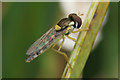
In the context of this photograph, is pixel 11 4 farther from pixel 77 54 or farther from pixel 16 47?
pixel 77 54

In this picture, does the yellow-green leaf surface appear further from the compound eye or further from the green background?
the green background

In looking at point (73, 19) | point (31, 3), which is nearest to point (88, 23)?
point (73, 19)

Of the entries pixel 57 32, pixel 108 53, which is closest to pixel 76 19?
pixel 57 32

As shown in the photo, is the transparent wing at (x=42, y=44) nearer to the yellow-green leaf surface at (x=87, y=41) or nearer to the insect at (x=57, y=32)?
the insect at (x=57, y=32)

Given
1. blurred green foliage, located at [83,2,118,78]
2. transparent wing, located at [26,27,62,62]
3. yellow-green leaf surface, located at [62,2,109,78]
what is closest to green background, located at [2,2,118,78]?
blurred green foliage, located at [83,2,118,78]

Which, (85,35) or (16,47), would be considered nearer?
(85,35)

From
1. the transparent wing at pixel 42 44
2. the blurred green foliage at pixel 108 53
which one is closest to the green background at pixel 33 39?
the blurred green foliage at pixel 108 53
